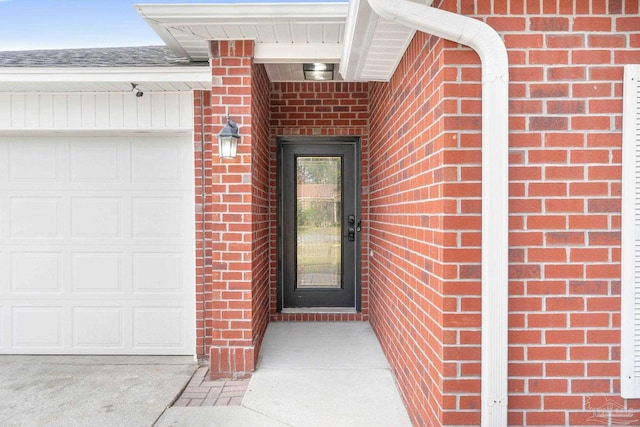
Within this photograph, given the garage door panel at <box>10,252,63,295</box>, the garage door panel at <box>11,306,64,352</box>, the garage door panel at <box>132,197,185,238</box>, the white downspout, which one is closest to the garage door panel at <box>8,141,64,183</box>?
the garage door panel at <box>10,252,63,295</box>

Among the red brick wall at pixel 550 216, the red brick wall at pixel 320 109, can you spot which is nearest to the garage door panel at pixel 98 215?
the red brick wall at pixel 320 109

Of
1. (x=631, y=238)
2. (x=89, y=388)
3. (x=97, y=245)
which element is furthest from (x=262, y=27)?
(x=89, y=388)

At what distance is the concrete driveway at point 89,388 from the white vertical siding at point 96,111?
2.16 metres

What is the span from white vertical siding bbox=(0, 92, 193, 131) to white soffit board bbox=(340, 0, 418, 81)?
1.62 meters

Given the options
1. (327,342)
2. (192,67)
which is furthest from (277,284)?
(192,67)

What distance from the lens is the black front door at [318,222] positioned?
476cm

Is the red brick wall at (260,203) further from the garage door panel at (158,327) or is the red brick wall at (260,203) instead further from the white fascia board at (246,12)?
the garage door panel at (158,327)

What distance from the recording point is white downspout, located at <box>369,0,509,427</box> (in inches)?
73.9

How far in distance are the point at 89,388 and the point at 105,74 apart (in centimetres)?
257

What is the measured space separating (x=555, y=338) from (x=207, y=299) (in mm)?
2884

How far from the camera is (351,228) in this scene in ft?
15.7

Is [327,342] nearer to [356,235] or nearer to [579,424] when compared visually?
[356,235]

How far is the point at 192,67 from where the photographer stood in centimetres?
352

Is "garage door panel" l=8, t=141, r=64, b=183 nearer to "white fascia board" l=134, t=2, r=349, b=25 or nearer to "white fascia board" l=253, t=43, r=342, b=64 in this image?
"white fascia board" l=134, t=2, r=349, b=25
